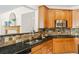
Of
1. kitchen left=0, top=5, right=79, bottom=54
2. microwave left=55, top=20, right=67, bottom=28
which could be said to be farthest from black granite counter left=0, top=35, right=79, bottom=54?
microwave left=55, top=20, right=67, bottom=28

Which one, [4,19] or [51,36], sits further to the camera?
[51,36]

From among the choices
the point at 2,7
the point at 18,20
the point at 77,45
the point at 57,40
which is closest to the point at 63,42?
the point at 57,40

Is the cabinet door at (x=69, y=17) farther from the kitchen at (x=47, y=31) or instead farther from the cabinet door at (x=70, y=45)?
the cabinet door at (x=70, y=45)

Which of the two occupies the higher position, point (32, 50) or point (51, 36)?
point (51, 36)

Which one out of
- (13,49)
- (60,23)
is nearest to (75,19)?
(60,23)

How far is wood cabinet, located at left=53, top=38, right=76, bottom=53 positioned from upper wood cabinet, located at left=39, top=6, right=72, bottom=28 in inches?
7.3

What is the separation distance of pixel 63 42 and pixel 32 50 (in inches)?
15.9

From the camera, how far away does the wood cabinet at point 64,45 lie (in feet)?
5.22

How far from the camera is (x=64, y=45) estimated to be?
1604mm

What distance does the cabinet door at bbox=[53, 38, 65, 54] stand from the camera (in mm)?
1598

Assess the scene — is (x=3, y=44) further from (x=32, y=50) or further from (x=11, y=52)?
(x=32, y=50)

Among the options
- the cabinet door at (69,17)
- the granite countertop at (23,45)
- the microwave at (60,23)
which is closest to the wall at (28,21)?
the granite countertop at (23,45)

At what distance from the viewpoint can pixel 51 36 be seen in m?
1.62
